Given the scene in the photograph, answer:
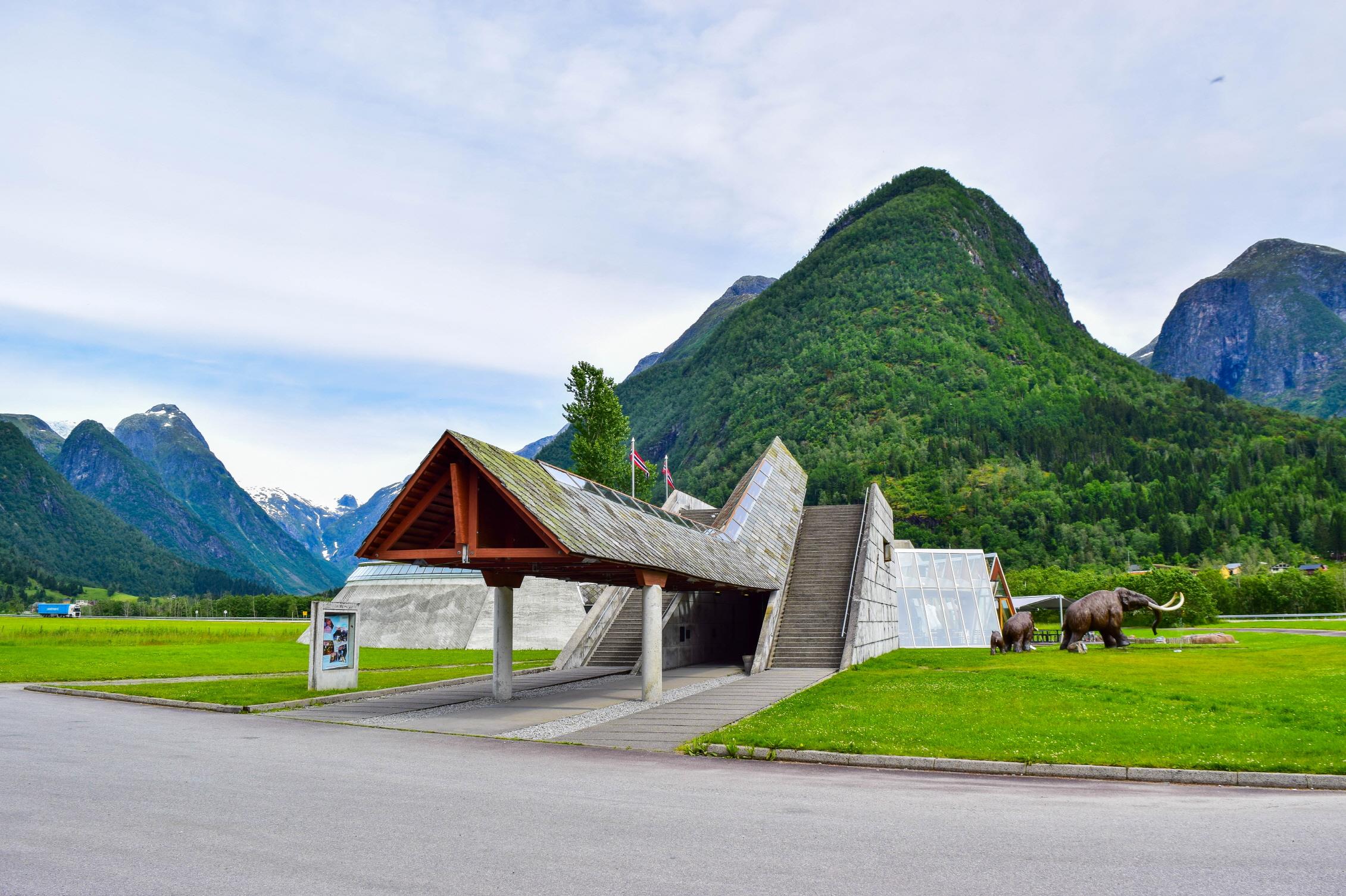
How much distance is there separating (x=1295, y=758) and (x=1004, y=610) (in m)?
61.7

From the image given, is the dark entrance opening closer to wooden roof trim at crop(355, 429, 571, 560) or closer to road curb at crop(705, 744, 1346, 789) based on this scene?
wooden roof trim at crop(355, 429, 571, 560)

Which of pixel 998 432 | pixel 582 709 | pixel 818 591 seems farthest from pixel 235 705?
pixel 998 432

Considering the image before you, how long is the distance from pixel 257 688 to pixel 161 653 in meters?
19.9

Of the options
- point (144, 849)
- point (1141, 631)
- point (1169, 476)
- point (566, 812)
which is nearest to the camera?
point (144, 849)

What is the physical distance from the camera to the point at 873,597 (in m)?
37.2

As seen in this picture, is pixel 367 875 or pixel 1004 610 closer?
pixel 367 875

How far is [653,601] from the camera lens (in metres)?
Result: 23.4

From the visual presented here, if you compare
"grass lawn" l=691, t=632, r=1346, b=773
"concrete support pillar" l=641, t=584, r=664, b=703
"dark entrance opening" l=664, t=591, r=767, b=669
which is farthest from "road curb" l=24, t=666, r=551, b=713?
"grass lawn" l=691, t=632, r=1346, b=773

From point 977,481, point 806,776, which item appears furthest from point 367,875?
point 977,481

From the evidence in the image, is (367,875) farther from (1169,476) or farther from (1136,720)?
(1169,476)

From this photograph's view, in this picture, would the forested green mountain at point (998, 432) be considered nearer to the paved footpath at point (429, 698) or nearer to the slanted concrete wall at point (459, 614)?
the slanted concrete wall at point (459, 614)

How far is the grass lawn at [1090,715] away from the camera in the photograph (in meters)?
13.5

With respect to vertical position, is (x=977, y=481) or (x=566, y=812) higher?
(x=977, y=481)

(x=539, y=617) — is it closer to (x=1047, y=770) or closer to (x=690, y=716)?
(x=690, y=716)
